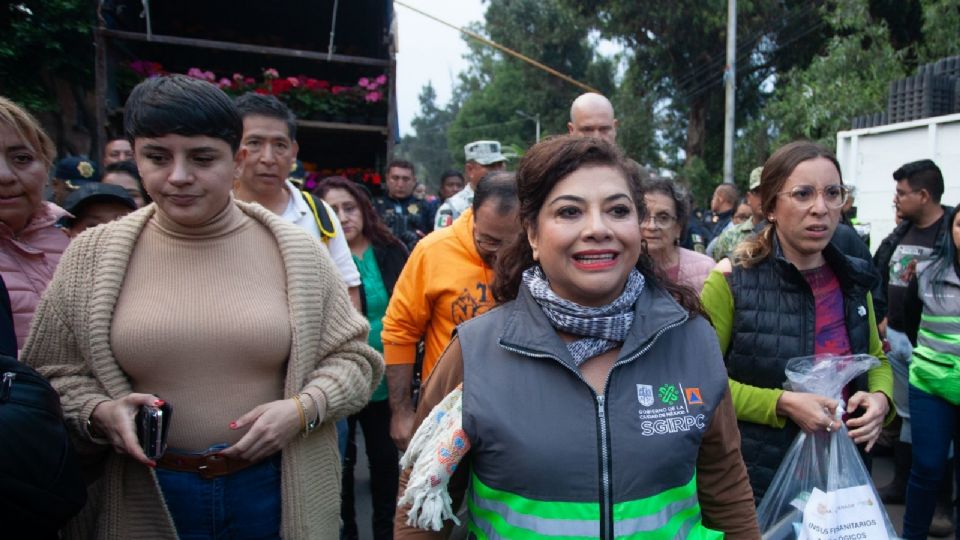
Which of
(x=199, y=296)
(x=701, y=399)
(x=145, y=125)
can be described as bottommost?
(x=701, y=399)

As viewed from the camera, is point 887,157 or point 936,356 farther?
point 887,157

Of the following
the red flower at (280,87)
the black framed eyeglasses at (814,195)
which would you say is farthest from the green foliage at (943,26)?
the black framed eyeglasses at (814,195)

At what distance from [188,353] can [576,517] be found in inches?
46.8

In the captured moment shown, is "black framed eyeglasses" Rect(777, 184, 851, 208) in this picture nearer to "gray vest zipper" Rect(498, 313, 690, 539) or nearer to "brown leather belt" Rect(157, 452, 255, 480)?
"gray vest zipper" Rect(498, 313, 690, 539)

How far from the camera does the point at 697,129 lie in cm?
2408

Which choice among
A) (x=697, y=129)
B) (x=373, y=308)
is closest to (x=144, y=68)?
(x=373, y=308)

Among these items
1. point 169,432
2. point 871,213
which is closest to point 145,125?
point 169,432

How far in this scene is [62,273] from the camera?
1907 millimetres

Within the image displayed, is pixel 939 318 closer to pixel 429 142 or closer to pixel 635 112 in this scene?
pixel 635 112

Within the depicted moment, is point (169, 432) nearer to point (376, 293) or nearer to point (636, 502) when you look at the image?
point (636, 502)

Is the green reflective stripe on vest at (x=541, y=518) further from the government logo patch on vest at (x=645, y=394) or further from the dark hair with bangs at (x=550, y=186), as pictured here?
the dark hair with bangs at (x=550, y=186)

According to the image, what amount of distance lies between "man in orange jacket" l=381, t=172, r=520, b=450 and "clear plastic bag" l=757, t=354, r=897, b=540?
1279 mm

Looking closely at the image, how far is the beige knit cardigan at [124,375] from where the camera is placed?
1.87 meters

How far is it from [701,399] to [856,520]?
0.92 meters
